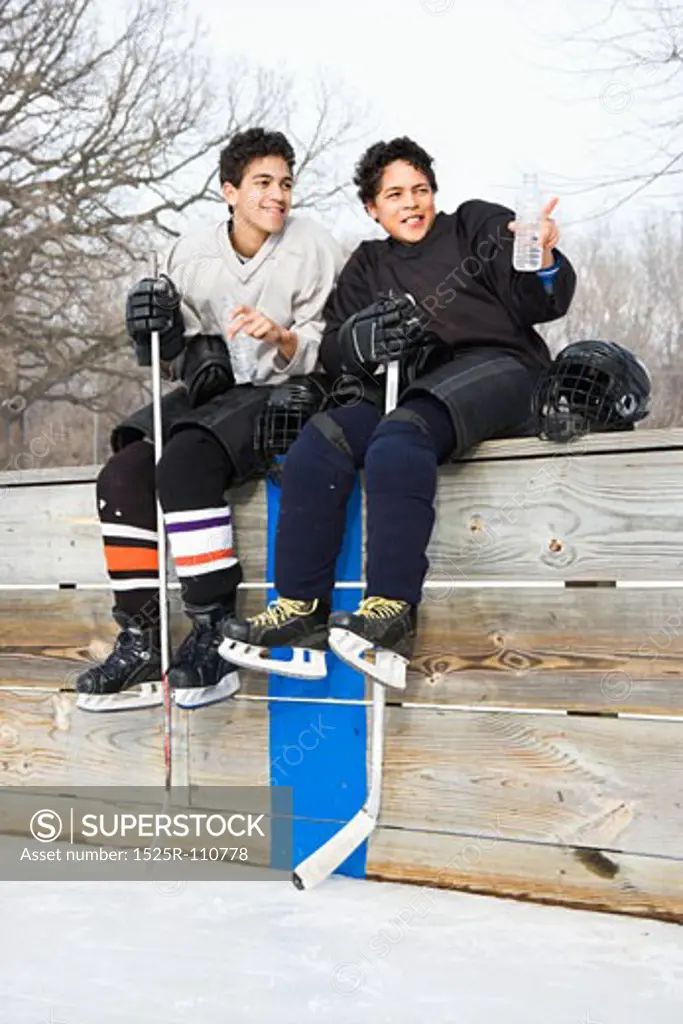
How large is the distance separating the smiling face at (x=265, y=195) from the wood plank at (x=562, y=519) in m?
0.82

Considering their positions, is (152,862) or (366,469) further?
(152,862)

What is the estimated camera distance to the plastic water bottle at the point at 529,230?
2.23 meters

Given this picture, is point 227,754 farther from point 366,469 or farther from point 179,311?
point 179,311

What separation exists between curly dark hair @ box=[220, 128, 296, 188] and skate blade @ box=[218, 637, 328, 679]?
1.14 meters

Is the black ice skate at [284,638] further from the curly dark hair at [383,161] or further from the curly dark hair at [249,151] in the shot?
the curly dark hair at [249,151]

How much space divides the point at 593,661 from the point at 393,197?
3.66ft

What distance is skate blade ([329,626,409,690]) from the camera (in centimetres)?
210

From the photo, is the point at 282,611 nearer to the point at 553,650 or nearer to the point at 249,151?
the point at 553,650

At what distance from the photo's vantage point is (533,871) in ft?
7.21

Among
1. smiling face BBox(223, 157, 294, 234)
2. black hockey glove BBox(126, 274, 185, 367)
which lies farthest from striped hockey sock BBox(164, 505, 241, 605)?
smiling face BBox(223, 157, 294, 234)

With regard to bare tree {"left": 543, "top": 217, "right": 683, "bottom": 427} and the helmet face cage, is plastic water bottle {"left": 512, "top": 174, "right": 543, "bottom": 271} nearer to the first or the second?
the helmet face cage

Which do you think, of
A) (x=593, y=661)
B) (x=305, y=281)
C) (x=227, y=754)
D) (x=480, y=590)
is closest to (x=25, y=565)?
(x=227, y=754)

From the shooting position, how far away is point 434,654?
2342mm

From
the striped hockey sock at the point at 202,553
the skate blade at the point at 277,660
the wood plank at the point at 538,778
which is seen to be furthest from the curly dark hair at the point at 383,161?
→ the wood plank at the point at 538,778
